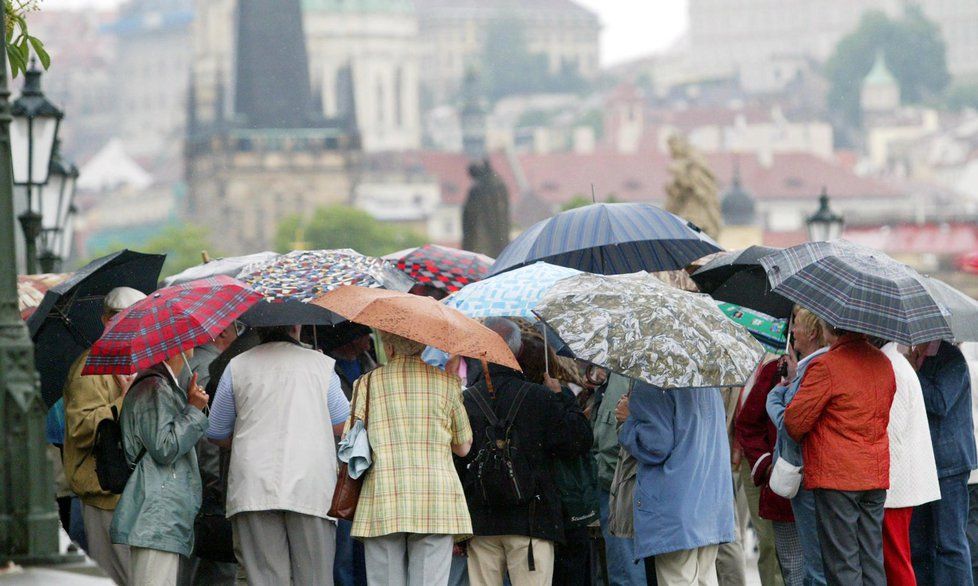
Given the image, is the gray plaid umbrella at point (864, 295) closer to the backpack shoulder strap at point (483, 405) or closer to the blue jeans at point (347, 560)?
the backpack shoulder strap at point (483, 405)

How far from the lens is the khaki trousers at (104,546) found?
7.18 m

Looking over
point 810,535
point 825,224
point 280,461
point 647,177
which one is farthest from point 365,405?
point 647,177

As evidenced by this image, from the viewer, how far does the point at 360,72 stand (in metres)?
141

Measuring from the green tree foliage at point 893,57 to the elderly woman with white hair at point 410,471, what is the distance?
14075cm

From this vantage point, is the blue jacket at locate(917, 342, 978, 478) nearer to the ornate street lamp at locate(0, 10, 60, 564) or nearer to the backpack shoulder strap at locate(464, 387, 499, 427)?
the backpack shoulder strap at locate(464, 387, 499, 427)

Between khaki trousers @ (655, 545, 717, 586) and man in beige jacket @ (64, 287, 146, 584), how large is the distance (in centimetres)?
184

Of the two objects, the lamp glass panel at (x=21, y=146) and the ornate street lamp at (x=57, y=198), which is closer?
the lamp glass panel at (x=21, y=146)

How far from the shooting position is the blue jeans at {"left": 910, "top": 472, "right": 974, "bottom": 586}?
25.4ft

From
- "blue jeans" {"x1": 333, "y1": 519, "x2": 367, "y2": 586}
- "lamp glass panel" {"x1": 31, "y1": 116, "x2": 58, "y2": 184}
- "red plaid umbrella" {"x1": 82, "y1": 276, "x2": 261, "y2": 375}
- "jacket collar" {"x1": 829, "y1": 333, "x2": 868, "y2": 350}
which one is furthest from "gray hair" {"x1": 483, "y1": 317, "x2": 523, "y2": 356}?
"lamp glass panel" {"x1": 31, "y1": 116, "x2": 58, "y2": 184}

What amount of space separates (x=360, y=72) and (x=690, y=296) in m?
135

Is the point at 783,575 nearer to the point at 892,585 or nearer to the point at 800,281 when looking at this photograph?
the point at 892,585

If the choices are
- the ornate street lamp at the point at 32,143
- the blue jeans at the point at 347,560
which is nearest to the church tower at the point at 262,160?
the ornate street lamp at the point at 32,143

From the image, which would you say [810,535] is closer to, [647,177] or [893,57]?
[647,177]

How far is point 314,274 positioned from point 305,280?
0.11m
